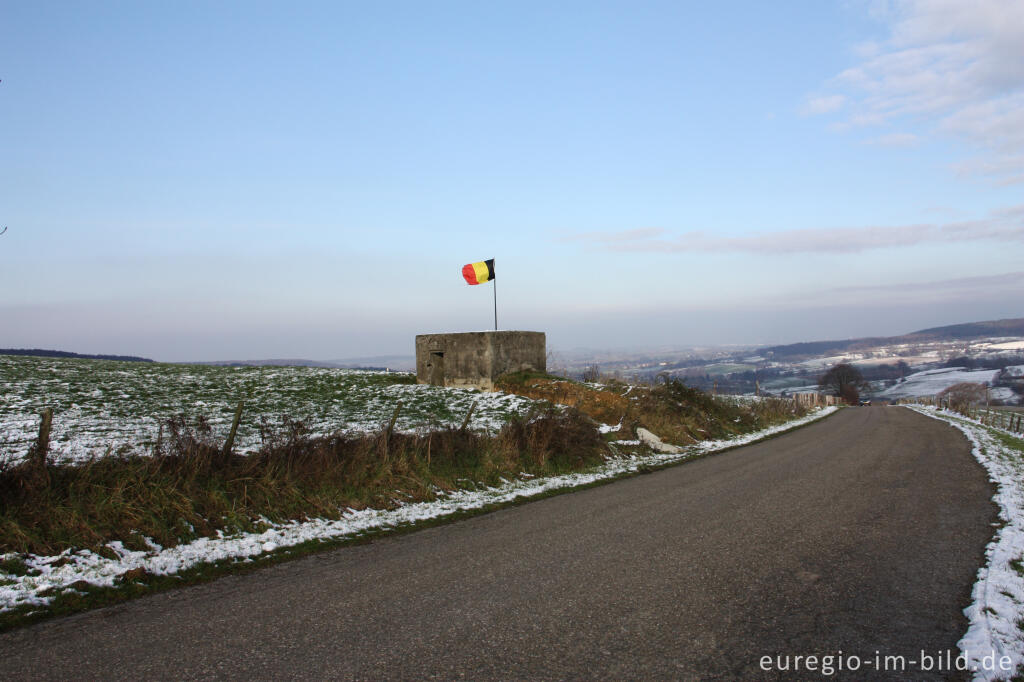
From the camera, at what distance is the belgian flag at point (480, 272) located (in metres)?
25.4

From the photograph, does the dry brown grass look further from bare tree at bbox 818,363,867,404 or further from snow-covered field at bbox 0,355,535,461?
bare tree at bbox 818,363,867,404

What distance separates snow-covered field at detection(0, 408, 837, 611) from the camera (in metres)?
5.94

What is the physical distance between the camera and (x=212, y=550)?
7.27 meters

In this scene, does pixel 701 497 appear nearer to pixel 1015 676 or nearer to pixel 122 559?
pixel 1015 676

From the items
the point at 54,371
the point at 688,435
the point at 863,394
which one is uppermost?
the point at 54,371

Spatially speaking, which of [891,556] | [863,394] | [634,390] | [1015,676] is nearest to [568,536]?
[891,556]

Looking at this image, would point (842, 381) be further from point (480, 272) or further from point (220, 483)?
point (220, 483)

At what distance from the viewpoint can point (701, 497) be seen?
1080 cm

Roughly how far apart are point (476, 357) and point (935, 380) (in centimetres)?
16843

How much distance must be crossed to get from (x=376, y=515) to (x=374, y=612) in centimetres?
422

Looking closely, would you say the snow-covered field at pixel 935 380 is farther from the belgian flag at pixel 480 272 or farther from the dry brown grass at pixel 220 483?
the dry brown grass at pixel 220 483

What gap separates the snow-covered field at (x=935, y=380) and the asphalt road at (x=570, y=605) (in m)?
147

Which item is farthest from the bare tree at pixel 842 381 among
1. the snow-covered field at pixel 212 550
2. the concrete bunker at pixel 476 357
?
the snow-covered field at pixel 212 550

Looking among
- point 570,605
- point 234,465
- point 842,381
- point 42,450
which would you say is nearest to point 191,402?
point 234,465
